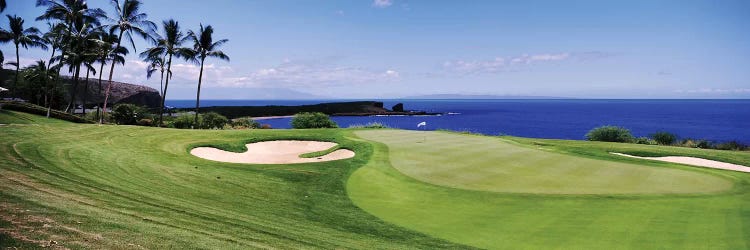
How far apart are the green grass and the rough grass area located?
102 centimetres

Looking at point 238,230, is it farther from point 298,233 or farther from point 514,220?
point 514,220

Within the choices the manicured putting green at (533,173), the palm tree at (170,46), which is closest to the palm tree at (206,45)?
the palm tree at (170,46)

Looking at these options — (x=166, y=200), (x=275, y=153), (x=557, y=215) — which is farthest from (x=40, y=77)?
(x=557, y=215)

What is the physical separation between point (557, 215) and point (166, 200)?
405 inches

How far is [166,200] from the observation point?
9875 millimetres

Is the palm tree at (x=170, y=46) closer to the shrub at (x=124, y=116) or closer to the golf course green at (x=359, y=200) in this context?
the shrub at (x=124, y=116)

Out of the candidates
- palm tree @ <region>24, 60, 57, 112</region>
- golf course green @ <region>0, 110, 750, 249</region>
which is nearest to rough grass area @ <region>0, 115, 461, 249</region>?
golf course green @ <region>0, 110, 750, 249</region>

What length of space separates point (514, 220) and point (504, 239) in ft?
5.27

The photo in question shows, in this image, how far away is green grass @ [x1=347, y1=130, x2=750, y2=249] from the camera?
9359 mm

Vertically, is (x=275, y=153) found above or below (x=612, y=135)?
below

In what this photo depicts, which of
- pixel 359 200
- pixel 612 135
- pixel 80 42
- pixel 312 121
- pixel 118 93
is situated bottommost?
pixel 359 200

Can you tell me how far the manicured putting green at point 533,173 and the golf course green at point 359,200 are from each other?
0.08 m

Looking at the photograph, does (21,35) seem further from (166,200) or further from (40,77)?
(166,200)

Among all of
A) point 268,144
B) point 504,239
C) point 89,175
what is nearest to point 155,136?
point 268,144
